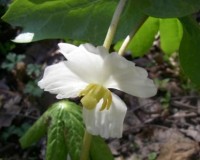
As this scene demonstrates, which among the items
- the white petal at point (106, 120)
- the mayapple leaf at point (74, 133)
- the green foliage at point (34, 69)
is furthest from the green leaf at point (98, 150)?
the green foliage at point (34, 69)

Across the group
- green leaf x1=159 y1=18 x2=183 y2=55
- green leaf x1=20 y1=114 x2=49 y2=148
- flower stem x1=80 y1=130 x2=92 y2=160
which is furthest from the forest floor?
flower stem x1=80 y1=130 x2=92 y2=160

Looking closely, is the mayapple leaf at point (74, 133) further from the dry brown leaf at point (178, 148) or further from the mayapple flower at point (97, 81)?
the dry brown leaf at point (178, 148)

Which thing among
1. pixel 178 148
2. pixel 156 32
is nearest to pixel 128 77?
pixel 156 32

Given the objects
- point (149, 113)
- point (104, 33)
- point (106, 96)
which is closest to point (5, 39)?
point (149, 113)

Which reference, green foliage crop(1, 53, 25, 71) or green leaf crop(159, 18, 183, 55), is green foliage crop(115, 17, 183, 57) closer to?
green leaf crop(159, 18, 183, 55)

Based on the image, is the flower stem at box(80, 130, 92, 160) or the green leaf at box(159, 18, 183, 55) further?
the green leaf at box(159, 18, 183, 55)

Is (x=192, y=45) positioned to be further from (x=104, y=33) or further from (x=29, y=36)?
(x=29, y=36)
